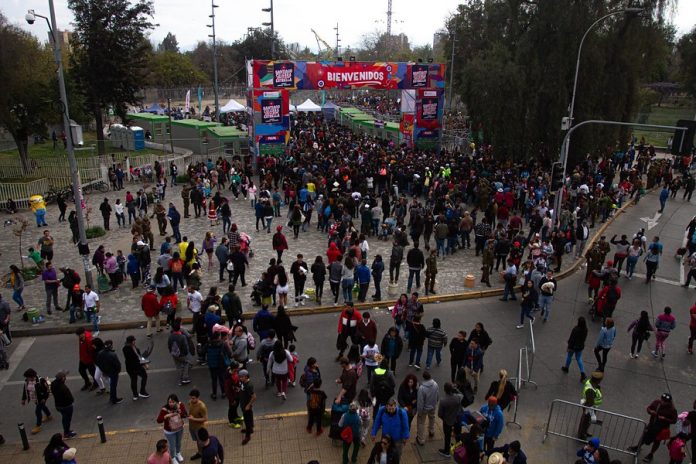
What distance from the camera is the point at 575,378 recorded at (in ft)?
35.9

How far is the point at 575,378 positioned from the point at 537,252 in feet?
14.9

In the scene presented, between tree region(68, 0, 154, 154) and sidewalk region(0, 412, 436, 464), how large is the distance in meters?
29.4

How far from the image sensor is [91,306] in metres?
12.3

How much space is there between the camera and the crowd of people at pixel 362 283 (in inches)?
332

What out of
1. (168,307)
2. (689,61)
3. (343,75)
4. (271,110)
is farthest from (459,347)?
(689,61)

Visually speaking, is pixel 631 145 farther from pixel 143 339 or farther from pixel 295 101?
pixel 295 101

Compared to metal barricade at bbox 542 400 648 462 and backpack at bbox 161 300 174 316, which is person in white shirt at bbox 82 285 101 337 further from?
metal barricade at bbox 542 400 648 462

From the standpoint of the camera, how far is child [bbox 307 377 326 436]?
852 cm

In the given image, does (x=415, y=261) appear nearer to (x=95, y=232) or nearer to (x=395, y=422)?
(x=395, y=422)

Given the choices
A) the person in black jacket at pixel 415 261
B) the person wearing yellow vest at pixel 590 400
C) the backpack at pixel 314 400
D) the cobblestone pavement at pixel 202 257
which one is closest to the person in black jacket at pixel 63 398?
the backpack at pixel 314 400

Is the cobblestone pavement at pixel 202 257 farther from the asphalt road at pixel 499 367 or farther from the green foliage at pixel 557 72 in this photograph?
→ the green foliage at pixel 557 72

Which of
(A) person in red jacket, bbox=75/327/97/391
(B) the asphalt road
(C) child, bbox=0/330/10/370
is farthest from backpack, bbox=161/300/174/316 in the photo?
(C) child, bbox=0/330/10/370

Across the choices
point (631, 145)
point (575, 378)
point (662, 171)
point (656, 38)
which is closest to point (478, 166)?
point (662, 171)

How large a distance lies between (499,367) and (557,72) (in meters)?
20.2
